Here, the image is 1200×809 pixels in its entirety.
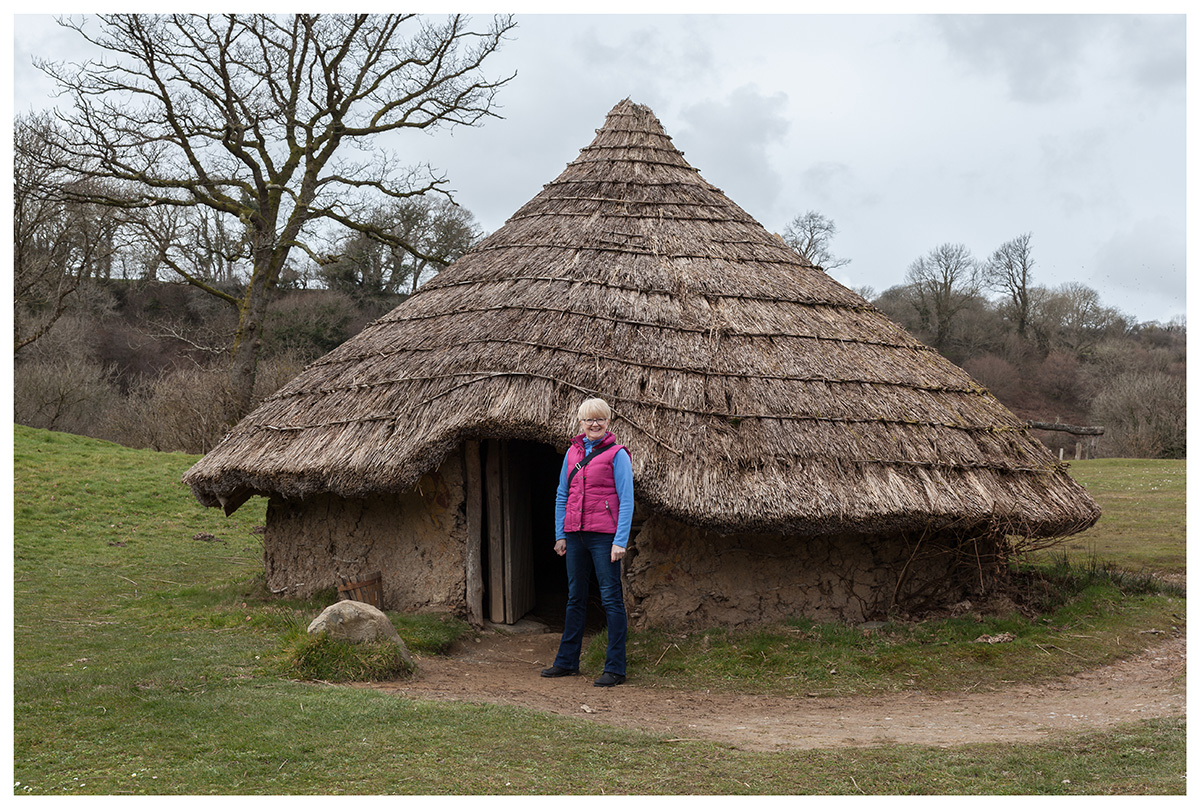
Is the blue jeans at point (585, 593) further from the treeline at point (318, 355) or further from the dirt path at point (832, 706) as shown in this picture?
the treeline at point (318, 355)

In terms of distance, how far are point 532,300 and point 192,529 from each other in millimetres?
8269

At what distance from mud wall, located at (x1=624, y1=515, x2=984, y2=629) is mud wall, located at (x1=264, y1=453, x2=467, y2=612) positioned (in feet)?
5.26

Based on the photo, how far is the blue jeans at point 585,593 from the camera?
664cm

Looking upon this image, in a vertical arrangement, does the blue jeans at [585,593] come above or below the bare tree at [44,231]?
below

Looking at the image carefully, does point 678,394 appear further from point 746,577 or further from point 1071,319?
point 1071,319

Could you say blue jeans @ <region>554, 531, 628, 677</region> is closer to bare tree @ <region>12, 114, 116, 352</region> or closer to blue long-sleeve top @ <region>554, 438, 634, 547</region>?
blue long-sleeve top @ <region>554, 438, 634, 547</region>

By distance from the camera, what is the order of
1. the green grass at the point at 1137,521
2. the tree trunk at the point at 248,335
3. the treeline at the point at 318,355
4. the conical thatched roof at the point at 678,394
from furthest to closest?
the treeline at the point at 318,355
the tree trunk at the point at 248,335
the green grass at the point at 1137,521
the conical thatched roof at the point at 678,394

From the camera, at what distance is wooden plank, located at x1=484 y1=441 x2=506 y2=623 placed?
8492 mm

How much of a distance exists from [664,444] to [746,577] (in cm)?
128

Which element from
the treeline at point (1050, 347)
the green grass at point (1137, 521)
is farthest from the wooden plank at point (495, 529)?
the treeline at point (1050, 347)

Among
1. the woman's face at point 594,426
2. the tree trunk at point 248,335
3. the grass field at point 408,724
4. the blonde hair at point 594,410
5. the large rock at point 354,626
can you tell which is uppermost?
A: the tree trunk at point 248,335

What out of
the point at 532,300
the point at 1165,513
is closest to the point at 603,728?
the point at 532,300

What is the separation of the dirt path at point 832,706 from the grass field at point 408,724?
277 millimetres

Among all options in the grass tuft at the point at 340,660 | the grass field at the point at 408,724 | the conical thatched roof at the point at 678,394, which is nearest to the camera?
the grass field at the point at 408,724
